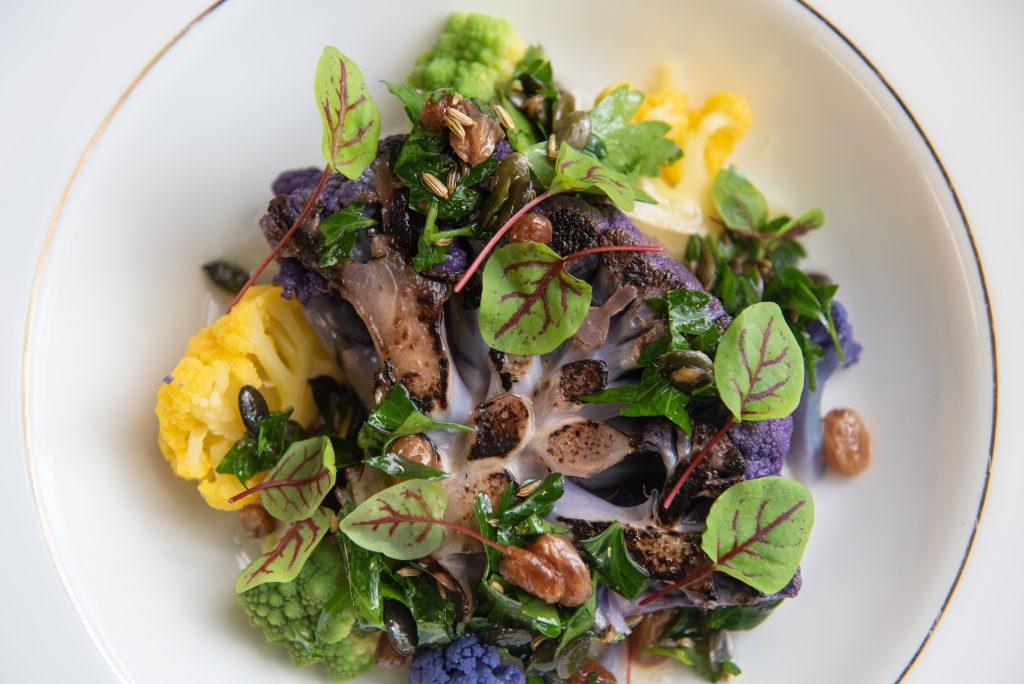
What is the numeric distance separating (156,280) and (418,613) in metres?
1.39

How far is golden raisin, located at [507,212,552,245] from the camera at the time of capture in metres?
1.98

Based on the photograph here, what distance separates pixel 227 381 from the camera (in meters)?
2.22

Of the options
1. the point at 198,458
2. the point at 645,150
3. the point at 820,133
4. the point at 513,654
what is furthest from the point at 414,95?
the point at 513,654

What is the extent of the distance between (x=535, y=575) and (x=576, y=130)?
4.20 ft

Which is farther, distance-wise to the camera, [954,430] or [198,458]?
[954,430]

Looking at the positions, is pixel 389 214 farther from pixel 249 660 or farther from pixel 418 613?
pixel 249 660

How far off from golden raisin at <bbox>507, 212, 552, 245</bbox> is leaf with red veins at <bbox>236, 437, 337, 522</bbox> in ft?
2.59

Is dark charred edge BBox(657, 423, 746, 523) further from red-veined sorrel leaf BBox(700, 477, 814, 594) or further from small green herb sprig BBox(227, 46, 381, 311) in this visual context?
small green herb sprig BBox(227, 46, 381, 311)

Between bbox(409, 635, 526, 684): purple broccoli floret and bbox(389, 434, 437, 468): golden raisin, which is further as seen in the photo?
bbox(409, 635, 526, 684): purple broccoli floret

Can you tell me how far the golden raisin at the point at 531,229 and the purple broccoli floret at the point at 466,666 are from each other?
117 centimetres

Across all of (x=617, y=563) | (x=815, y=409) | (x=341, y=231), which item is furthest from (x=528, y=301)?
(x=815, y=409)

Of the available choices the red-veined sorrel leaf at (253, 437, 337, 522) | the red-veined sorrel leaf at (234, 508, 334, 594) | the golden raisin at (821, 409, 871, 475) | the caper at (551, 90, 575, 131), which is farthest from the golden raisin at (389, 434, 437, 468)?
the golden raisin at (821, 409, 871, 475)

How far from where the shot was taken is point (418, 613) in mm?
2117

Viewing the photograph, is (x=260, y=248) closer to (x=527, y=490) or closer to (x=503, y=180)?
(x=503, y=180)
